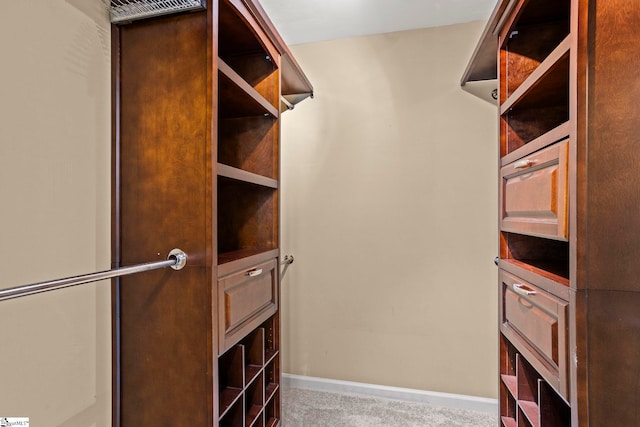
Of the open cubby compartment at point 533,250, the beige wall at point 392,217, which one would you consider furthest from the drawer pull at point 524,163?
the beige wall at point 392,217

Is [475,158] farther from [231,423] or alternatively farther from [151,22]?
[231,423]

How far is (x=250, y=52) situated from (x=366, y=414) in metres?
2.15

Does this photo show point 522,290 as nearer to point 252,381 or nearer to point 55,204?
point 252,381

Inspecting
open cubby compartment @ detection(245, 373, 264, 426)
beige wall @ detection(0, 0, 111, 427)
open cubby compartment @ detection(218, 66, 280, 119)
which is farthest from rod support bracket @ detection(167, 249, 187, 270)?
open cubby compartment @ detection(245, 373, 264, 426)

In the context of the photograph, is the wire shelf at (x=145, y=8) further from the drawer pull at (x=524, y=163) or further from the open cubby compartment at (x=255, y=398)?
the open cubby compartment at (x=255, y=398)

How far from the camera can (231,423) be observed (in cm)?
141

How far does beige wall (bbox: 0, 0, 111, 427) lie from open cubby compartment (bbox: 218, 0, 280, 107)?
48cm

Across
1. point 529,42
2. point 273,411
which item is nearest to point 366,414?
point 273,411

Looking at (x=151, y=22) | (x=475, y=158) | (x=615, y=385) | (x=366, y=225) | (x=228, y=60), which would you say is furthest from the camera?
(x=366, y=225)

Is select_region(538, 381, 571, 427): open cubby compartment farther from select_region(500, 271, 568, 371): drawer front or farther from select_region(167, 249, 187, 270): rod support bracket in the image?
select_region(167, 249, 187, 270): rod support bracket

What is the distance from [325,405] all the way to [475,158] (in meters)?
1.80

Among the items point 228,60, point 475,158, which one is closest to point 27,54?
point 228,60

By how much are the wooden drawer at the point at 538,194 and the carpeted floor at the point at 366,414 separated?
4.05ft

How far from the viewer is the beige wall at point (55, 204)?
0.83 m
